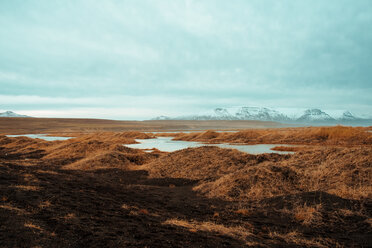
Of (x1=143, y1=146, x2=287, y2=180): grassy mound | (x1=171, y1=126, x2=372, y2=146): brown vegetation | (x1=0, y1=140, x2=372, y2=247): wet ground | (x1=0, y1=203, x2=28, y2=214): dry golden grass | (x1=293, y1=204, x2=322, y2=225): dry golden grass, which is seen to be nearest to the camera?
(x1=0, y1=140, x2=372, y2=247): wet ground

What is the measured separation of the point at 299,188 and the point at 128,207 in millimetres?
6949

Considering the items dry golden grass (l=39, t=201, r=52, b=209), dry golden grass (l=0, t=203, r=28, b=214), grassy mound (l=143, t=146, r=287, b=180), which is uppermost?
dry golden grass (l=0, t=203, r=28, b=214)

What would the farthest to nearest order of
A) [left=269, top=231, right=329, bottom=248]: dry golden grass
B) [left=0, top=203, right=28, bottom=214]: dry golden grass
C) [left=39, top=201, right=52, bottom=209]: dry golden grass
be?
[left=39, top=201, right=52, bottom=209]: dry golden grass
[left=0, top=203, right=28, bottom=214]: dry golden grass
[left=269, top=231, right=329, bottom=248]: dry golden grass

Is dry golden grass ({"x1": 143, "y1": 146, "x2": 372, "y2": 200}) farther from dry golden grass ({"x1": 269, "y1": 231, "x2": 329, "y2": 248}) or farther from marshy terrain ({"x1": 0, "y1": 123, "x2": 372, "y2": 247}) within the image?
dry golden grass ({"x1": 269, "y1": 231, "x2": 329, "y2": 248})

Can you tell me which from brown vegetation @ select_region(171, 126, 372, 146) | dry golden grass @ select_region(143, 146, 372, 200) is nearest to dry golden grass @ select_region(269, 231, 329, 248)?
dry golden grass @ select_region(143, 146, 372, 200)

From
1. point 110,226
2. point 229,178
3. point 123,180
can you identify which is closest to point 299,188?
point 229,178

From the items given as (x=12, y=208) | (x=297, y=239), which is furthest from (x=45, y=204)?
(x=297, y=239)

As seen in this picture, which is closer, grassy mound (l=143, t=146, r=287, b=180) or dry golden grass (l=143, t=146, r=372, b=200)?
dry golden grass (l=143, t=146, r=372, b=200)

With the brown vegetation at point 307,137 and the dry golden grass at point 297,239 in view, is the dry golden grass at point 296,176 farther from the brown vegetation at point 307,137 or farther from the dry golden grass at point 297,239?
the brown vegetation at point 307,137

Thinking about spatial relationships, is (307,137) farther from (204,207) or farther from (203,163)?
(204,207)

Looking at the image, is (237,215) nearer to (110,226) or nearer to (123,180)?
(110,226)

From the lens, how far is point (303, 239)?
5562 mm

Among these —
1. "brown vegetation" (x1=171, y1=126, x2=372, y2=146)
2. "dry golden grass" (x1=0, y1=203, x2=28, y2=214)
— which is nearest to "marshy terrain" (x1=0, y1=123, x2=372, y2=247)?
"dry golden grass" (x1=0, y1=203, x2=28, y2=214)

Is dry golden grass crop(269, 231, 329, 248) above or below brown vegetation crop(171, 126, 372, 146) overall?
below
